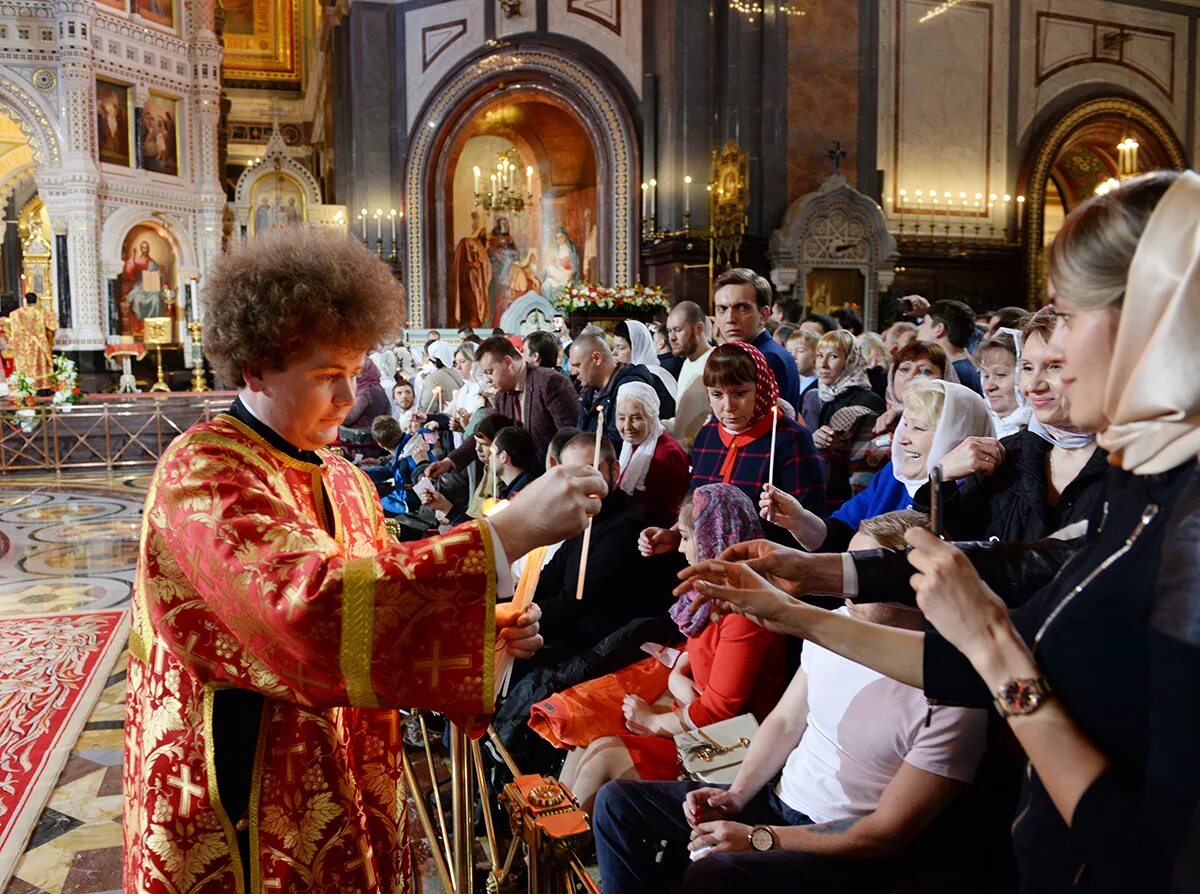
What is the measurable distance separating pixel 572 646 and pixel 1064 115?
1729 cm

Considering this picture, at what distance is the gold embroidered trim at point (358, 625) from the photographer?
4.56 feet

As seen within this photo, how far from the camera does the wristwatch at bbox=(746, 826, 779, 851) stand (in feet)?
7.24

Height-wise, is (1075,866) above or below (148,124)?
below

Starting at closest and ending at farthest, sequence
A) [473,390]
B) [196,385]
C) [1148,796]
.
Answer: [1148,796] → [473,390] → [196,385]

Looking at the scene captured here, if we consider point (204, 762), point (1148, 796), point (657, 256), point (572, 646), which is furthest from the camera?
point (657, 256)

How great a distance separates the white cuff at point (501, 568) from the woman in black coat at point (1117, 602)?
1.97 ft

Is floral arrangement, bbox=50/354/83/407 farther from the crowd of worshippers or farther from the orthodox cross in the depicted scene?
the orthodox cross

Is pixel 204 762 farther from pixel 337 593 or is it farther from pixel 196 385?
pixel 196 385

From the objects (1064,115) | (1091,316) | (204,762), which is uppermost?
(1064,115)

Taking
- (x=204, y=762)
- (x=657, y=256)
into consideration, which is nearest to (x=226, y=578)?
(x=204, y=762)

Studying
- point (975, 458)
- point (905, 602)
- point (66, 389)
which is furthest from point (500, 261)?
point (905, 602)

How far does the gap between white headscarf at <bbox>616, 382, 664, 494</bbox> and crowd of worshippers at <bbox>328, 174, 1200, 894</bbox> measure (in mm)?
13

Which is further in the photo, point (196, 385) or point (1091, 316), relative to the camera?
point (196, 385)

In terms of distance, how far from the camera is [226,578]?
4.79 feet
